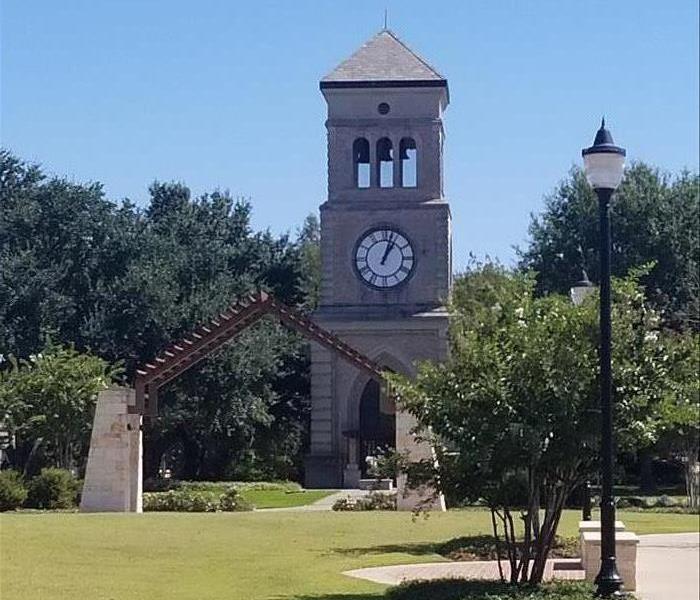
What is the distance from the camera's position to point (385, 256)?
48938 millimetres

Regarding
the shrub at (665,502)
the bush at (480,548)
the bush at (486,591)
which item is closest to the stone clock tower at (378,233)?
the shrub at (665,502)

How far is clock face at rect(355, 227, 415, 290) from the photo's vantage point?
4894 centimetres

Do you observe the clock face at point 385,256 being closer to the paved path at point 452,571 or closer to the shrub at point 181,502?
the shrub at point 181,502

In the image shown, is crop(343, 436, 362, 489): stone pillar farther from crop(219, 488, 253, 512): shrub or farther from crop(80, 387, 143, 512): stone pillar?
crop(80, 387, 143, 512): stone pillar

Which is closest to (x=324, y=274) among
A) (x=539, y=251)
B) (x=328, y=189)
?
(x=328, y=189)

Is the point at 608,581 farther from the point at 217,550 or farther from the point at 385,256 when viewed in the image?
the point at 385,256

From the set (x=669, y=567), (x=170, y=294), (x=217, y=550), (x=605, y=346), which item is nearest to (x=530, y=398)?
(x=605, y=346)

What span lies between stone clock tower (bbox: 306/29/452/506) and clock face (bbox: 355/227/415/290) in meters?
0.03

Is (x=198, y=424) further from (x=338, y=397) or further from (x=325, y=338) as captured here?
(x=325, y=338)

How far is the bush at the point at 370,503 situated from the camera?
33.3 m

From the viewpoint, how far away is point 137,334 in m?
44.5

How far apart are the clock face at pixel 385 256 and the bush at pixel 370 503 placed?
15.9 meters

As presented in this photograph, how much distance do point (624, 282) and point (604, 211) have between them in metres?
1.78

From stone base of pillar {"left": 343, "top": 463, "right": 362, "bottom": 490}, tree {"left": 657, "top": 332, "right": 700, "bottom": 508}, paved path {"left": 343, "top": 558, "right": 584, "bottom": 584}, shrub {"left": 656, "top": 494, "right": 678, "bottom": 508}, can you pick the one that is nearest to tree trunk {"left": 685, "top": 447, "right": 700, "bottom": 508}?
shrub {"left": 656, "top": 494, "right": 678, "bottom": 508}
